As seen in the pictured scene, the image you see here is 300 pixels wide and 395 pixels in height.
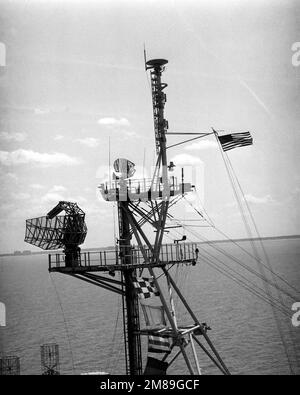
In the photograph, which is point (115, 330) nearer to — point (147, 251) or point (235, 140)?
point (147, 251)

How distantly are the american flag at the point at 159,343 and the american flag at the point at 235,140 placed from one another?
628 cm

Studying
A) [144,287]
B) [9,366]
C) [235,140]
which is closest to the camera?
[144,287]

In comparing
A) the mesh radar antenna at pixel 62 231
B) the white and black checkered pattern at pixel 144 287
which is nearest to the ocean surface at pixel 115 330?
the mesh radar antenna at pixel 62 231

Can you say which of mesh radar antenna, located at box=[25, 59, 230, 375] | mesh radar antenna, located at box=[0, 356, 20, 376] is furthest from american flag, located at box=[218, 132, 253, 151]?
mesh radar antenna, located at box=[0, 356, 20, 376]

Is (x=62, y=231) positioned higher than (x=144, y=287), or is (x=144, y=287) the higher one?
(x=62, y=231)

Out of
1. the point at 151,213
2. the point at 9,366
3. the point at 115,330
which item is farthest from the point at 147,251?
the point at 115,330

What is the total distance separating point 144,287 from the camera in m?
16.9

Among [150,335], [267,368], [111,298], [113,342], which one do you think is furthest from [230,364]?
[111,298]

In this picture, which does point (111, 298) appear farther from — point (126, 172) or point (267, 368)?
point (126, 172)

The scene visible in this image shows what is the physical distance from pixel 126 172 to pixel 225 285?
5854cm

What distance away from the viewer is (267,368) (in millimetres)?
31906

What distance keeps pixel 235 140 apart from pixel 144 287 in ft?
18.1

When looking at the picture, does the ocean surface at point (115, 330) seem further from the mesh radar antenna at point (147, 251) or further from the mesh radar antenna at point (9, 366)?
the mesh radar antenna at point (147, 251)

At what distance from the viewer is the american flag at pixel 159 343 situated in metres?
16.5
